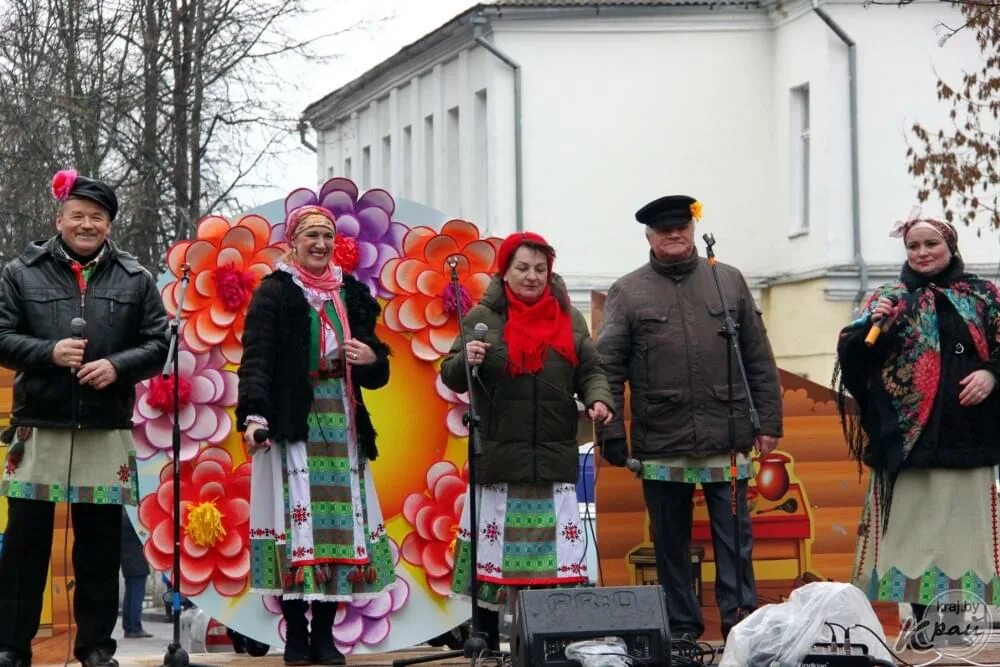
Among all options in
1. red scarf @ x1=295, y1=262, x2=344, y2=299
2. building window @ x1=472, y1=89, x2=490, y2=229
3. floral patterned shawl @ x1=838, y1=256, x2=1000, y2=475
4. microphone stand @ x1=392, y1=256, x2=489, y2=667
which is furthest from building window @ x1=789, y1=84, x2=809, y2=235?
microphone stand @ x1=392, y1=256, x2=489, y2=667

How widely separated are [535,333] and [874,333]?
1.44 metres

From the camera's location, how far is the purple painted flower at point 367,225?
9891mm

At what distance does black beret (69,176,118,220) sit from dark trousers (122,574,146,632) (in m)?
7.16

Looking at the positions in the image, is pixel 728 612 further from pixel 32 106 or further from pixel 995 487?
pixel 32 106

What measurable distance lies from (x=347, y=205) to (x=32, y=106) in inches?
484

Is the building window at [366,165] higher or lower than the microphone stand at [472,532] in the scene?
higher

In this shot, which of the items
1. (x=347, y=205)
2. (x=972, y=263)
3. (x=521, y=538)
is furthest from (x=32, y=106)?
(x=972, y=263)

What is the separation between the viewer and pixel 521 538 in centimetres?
891

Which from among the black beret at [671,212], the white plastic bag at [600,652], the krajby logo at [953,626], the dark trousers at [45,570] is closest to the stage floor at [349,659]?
the krajby logo at [953,626]

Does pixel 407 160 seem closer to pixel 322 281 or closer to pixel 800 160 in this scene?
pixel 800 160

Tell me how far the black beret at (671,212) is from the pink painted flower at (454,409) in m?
1.43

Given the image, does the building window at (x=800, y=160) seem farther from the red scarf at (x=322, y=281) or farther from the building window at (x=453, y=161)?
the red scarf at (x=322, y=281)

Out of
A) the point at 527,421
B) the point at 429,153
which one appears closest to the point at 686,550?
the point at 527,421

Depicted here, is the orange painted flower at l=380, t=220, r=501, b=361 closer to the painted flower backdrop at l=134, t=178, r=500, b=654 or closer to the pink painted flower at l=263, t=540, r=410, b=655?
the painted flower backdrop at l=134, t=178, r=500, b=654
